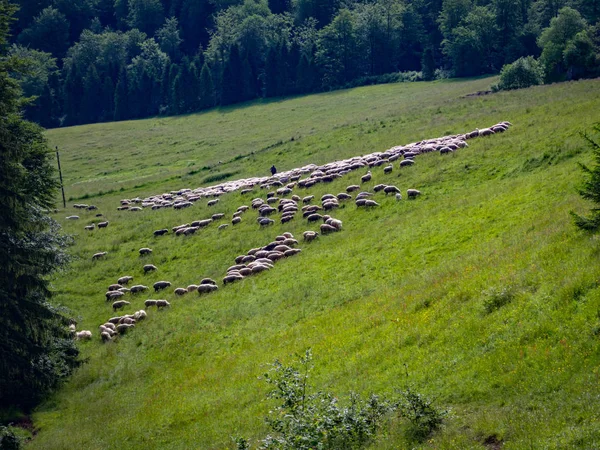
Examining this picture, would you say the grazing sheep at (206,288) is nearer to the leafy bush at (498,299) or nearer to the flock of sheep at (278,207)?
the flock of sheep at (278,207)

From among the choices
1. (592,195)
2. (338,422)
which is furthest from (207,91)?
(338,422)

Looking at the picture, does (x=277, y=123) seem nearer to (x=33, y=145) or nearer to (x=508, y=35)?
(x=508, y=35)

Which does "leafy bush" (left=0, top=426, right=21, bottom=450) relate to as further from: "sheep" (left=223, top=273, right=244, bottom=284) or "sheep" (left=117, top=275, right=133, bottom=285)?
"sheep" (left=117, top=275, right=133, bottom=285)

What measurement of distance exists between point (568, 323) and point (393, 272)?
421 inches

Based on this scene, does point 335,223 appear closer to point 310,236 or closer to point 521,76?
point 310,236

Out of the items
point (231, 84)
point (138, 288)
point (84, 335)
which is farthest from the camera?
point (231, 84)

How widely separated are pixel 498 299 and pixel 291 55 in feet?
412

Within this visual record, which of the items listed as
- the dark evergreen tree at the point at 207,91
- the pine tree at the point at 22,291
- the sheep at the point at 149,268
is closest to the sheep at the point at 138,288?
the sheep at the point at 149,268

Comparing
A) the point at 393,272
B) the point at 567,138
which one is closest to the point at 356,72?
the point at 567,138

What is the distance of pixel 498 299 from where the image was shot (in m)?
16.8

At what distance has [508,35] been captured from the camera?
370ft

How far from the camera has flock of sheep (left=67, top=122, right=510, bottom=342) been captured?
32.0 m

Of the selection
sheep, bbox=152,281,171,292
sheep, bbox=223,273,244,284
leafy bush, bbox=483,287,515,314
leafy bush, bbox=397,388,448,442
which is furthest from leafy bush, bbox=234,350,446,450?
sheep, bbox=152,281,171,292

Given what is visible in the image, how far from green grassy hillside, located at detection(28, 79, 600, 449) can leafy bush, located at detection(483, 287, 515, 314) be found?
60 millimetres
